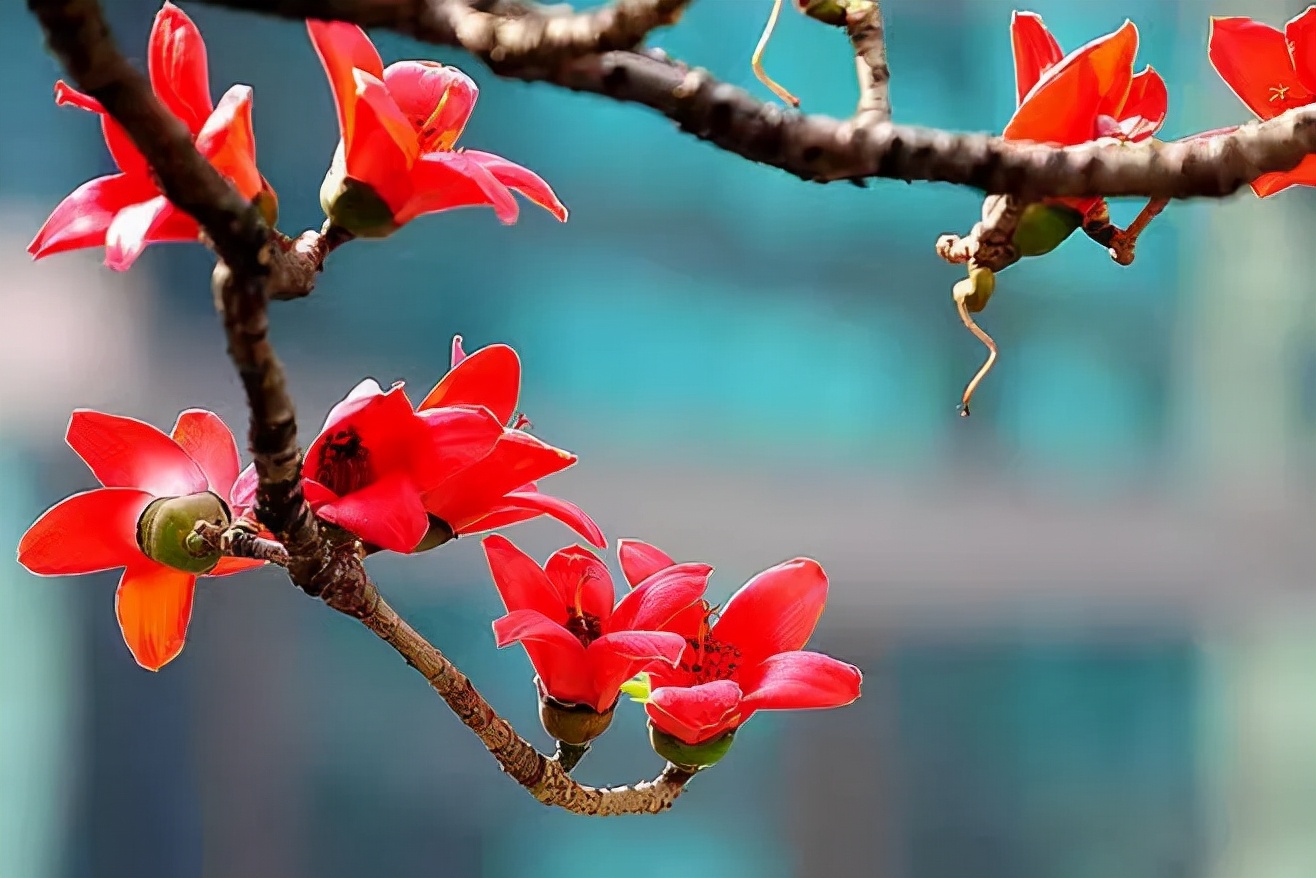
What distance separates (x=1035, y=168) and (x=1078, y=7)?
172 cm

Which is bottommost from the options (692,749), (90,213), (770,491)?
(770,491)

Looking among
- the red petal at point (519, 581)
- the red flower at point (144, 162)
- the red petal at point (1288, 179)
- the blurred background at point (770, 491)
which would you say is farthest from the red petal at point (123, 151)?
the blurred background at point (770, 491)

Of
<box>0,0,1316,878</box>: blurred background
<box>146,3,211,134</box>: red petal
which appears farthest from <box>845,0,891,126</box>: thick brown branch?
<box>0,0,1316,878</box>: blurred background

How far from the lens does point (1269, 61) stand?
0.86ft

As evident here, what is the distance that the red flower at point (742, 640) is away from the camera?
0.28 metres

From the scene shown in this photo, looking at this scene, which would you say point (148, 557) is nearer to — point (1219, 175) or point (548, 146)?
point (1219, 175)

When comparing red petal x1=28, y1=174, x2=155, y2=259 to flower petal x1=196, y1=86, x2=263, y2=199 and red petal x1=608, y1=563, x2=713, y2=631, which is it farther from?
red petal x1=608, y1=563, x2=713, y2=631

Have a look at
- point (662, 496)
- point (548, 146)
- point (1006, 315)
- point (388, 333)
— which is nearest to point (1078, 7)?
point (1006, 315)

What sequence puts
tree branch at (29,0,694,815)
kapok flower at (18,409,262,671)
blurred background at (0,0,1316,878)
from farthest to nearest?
blurred background at (0,0,1316,878) → kapok flower at (18,409,262,671) → tree branch at (29,0,694,815)

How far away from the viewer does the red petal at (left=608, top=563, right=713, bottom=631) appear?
281 millimetres

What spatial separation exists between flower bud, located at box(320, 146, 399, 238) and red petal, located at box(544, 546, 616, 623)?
0.09 meters

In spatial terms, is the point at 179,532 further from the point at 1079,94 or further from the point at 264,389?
the point at 1079,94

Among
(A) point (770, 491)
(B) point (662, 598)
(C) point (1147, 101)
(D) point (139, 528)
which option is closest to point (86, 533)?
(D) point (139, 528)

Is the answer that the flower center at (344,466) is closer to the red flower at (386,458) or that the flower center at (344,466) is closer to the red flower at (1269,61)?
the red flower at (386,458)
